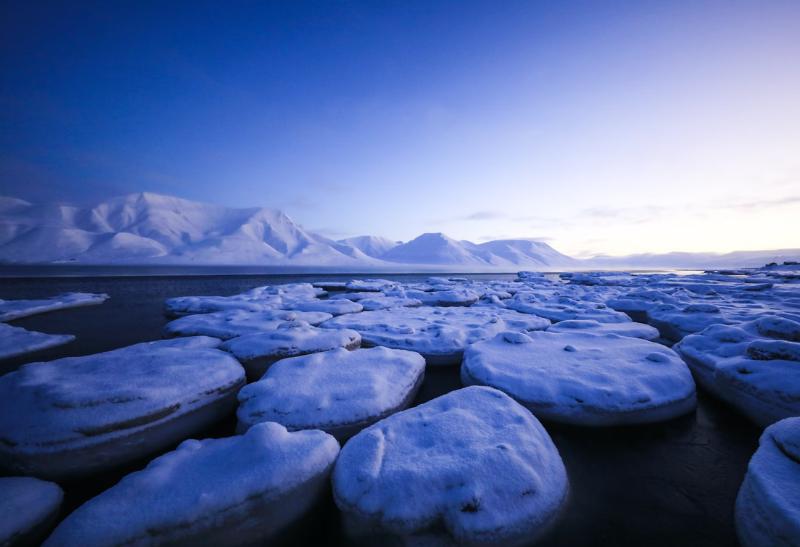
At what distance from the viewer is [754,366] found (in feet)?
13.4

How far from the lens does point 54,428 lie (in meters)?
2.94

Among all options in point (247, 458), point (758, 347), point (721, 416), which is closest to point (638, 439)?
point (721, 416)

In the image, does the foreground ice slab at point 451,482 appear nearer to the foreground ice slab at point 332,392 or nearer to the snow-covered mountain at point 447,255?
the foreground ice slab at point 332,392

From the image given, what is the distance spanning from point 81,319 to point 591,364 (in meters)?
15.6

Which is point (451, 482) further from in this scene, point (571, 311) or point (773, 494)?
point (571, 311)

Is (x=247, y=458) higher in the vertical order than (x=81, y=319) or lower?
higher

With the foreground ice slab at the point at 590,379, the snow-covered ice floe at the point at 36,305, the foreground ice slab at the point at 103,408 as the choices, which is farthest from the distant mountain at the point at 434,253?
the foreground ice slab at the point at 103,408

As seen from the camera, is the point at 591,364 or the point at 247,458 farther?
the point at 591,364

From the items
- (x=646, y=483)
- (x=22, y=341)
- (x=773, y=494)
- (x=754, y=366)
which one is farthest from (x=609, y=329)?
(x=22, y=341)

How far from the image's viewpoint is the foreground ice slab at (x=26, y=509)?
6.64ft

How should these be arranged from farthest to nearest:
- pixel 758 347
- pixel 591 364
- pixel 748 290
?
pixel 748 290
pixel 591 364
pixel 758 347

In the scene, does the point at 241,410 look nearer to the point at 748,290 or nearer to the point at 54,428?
the point at 54,428

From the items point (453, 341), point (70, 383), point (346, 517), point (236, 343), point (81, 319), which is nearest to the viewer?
point (346, 517)

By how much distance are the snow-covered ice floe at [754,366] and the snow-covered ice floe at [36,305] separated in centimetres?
1843
